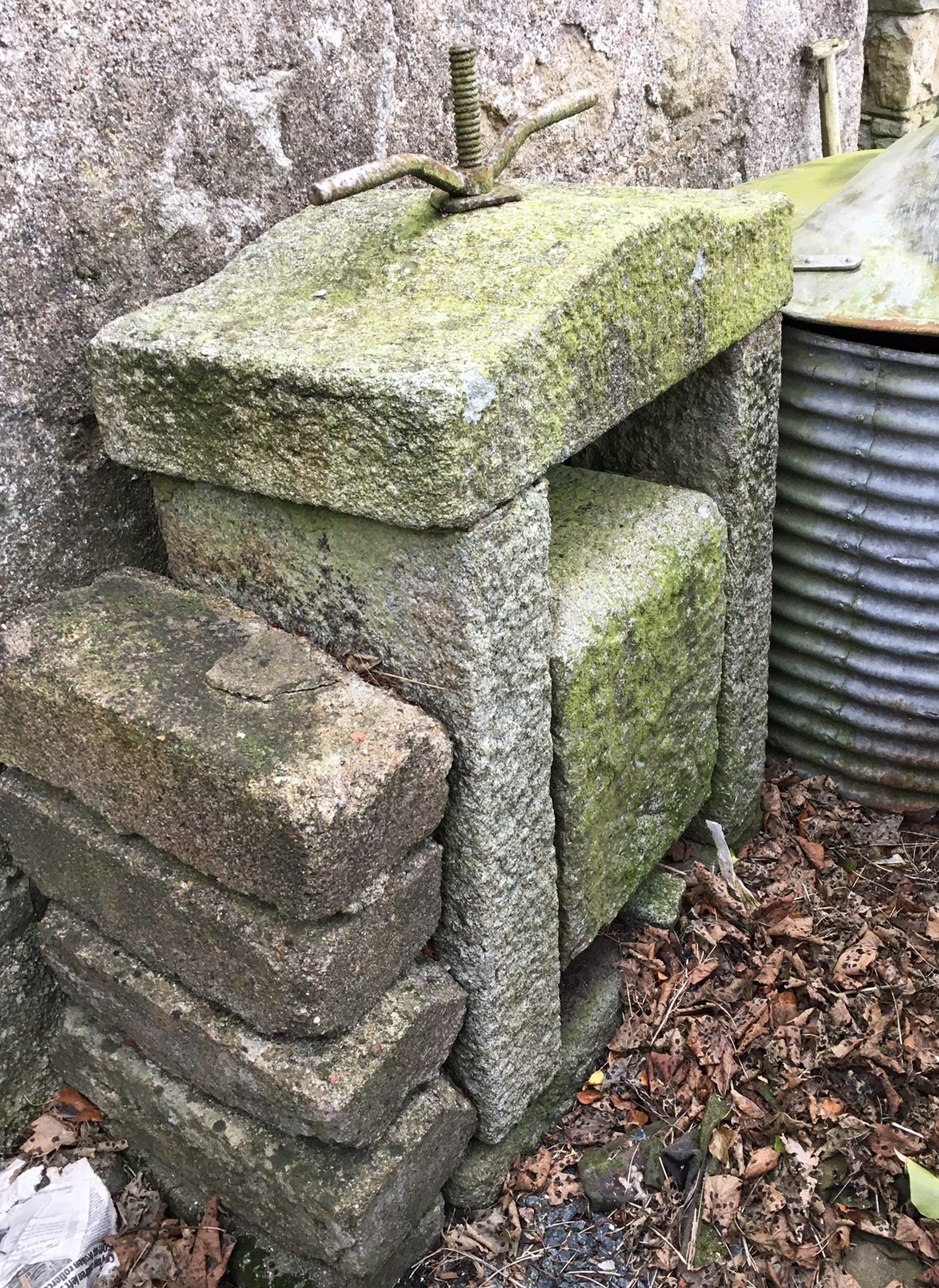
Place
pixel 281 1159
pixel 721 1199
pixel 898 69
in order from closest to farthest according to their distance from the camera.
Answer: pixel 281 1159 < pixel 721 1199 < pixel 898 69

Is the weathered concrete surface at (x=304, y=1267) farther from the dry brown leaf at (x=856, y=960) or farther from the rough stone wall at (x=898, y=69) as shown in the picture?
the rough stone wall at (x=898, y=69)

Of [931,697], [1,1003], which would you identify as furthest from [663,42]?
[1,1003]

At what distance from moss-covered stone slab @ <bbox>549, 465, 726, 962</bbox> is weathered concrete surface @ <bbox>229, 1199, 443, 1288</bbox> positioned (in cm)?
53

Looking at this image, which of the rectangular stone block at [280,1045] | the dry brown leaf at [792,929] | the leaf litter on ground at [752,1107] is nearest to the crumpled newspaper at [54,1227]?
the rectangular stone block at [280,1045]

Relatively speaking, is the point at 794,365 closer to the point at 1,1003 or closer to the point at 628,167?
the point at 628,167

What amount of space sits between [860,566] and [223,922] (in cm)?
166

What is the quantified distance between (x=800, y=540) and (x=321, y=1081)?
1.67 metres

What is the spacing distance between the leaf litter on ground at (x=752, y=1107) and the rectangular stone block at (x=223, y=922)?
2.20 ft

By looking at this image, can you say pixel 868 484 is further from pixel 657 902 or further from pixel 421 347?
pixel 421 347

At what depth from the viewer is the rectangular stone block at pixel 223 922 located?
144 cm

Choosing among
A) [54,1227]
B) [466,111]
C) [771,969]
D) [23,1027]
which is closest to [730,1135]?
[771,969]

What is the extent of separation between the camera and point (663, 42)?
2943 millimetres

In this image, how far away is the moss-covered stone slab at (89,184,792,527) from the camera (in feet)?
4.39

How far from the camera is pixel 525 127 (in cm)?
178
